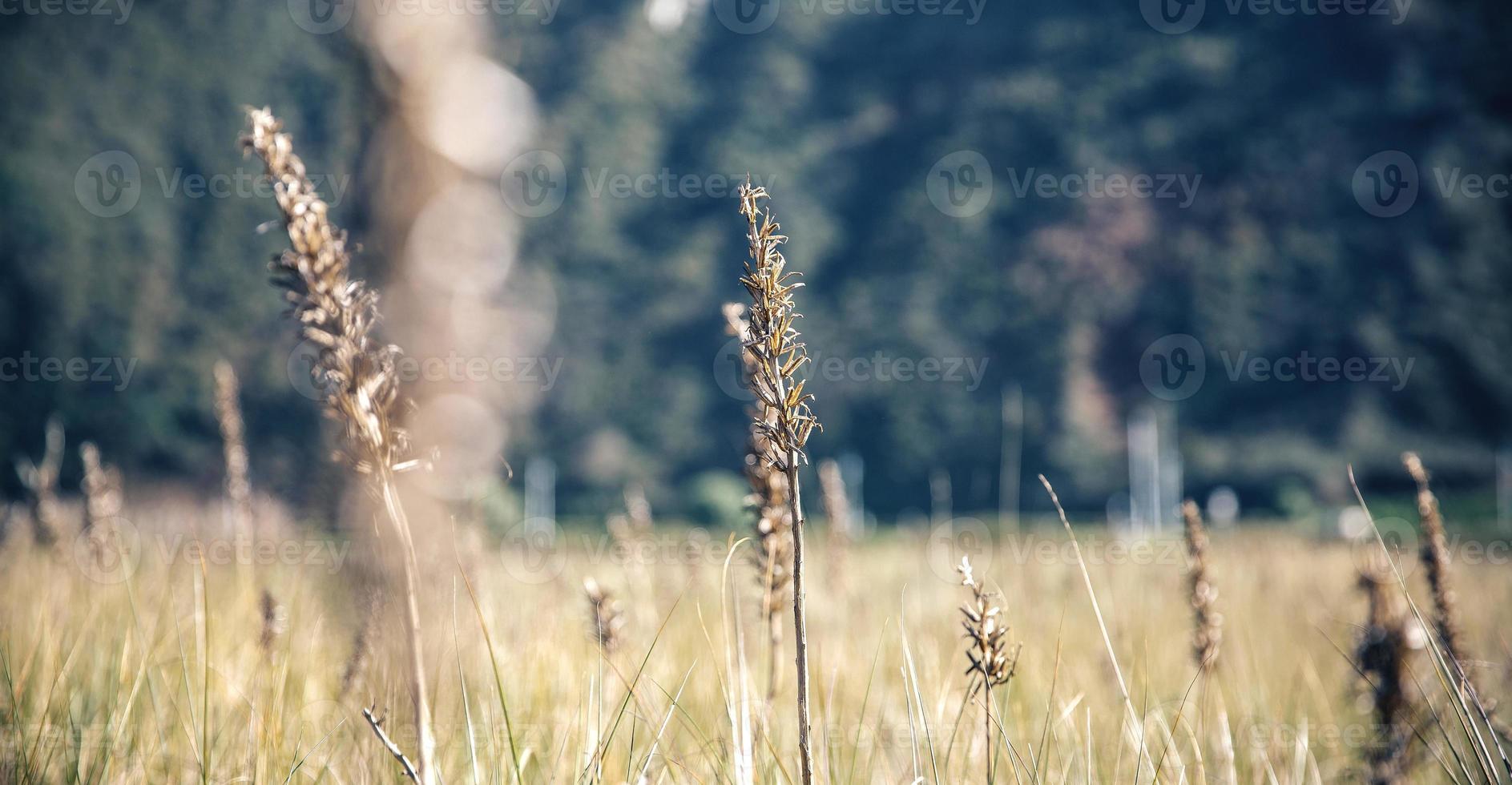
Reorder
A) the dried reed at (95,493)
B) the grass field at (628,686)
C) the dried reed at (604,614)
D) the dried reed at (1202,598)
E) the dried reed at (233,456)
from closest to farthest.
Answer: the grass field at (628,686) → the dried reed at (604,614) → the dried reed at (1202,598) → the dried reed at (95,493) → the dried reed at (233,456)

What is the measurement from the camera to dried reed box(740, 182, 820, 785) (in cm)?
110

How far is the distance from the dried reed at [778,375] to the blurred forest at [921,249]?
43467 millimetres

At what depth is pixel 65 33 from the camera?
234ft

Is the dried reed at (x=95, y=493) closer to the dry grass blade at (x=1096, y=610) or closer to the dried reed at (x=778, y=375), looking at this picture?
the dried reed at (x=778, y=375)

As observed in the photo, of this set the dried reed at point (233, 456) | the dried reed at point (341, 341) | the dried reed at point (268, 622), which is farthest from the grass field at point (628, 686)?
the dried reed at point (233, 456)

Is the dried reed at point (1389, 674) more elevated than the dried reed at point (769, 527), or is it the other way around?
the dried reed at point (769, 527)

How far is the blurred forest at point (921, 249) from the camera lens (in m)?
47.6

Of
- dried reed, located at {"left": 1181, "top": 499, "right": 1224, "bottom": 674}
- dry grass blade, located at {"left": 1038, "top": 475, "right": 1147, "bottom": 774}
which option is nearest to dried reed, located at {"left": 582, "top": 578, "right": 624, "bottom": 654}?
dry grass blade, located at {"left": 1038, "top": 475, "right": 1147, "bottom": 774}

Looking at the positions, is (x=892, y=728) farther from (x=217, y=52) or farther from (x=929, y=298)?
(x=217, y=52)

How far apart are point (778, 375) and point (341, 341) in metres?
0.61

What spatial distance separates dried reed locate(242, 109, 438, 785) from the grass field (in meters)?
0.25

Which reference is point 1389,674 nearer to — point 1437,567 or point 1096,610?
point 1437,567

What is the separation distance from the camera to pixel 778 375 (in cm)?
115

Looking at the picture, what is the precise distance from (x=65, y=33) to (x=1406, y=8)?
354 feet
